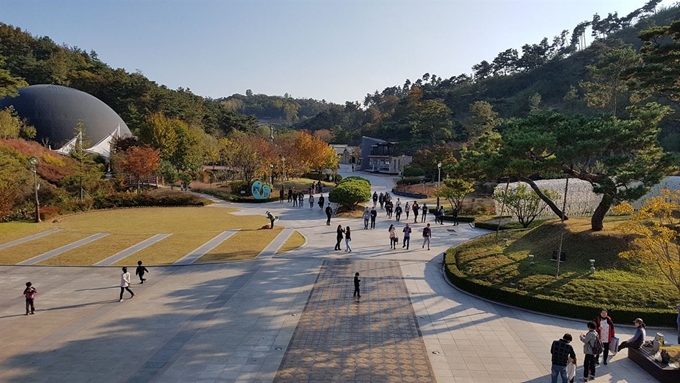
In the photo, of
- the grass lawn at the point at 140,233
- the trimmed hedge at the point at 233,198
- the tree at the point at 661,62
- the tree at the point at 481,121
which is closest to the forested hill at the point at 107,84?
the trimmed hedge at the point at 233,198

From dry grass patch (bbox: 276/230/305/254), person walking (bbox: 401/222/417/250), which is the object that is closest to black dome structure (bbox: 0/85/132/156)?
dry grass patch (bbox: 276/230/305/254)

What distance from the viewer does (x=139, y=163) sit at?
41.7 meters

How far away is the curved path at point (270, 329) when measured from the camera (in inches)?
379

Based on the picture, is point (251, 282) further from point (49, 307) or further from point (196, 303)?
point (49, 307)

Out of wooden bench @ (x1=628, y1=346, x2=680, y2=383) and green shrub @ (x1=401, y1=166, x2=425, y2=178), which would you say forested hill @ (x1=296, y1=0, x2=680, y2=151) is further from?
wooden bench @ (x1=628, y1=346, x2=680, y2=383)

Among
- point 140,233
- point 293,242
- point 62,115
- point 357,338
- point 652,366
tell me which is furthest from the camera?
point 62,115

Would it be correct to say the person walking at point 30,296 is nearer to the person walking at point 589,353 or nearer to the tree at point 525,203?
the person walking at point 589,353

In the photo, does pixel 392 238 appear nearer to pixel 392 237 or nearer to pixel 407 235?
pixel 392 237

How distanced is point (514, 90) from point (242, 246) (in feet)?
307

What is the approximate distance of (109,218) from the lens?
31906 mm

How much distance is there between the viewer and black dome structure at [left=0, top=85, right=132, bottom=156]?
183 feet

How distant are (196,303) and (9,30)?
9465cm

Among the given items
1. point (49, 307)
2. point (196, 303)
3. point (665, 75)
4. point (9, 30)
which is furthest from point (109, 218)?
point (9, 30)

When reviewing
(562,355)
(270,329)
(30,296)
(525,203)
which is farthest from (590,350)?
(525,203)
